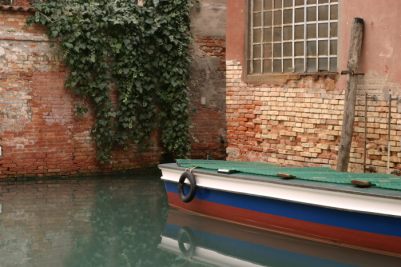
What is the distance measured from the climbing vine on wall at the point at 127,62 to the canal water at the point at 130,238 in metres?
2.39

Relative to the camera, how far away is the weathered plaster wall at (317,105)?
8.59 meters

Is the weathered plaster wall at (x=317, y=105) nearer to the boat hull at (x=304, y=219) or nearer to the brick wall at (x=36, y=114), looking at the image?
the boat hull at (x=304, y=219)

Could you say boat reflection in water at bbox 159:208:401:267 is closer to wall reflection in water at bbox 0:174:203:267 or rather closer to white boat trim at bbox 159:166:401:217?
wall reflection in water at bbox 0:174:203:267

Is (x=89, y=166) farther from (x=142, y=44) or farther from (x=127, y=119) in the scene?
(x=142, y=44)

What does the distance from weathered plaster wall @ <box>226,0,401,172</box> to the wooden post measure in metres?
0.13

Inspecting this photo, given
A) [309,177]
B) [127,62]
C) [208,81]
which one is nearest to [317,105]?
[309,177]

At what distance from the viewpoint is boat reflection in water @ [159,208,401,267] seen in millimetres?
6988

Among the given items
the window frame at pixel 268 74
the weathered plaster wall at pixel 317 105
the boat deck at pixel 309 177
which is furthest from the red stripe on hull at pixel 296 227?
the window frame at pixel 268 74

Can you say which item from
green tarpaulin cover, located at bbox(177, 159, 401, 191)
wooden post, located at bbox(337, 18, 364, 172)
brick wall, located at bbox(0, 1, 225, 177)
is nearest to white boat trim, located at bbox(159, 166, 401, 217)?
green tarpaulin cover, located at bbox(177, 159, 401, 191)

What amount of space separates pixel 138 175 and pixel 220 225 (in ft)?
15.9

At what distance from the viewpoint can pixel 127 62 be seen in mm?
13133

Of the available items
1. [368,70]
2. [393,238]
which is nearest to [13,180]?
[368,70]

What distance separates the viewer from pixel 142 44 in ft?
44.0

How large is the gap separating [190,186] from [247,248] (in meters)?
1.64
